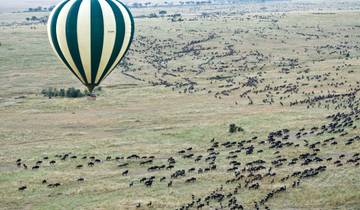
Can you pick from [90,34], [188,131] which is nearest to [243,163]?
[90,34]

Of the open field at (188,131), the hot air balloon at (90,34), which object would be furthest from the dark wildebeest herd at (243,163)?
the hot air balloon at (90,34)

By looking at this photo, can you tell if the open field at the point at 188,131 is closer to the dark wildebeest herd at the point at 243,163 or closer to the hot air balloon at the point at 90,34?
the dark wildebeest herd at the point at 243,163

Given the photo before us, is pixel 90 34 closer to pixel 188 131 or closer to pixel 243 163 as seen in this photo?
pixel 243 163

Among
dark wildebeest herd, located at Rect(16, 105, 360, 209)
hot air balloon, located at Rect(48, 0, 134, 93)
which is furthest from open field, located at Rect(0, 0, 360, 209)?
hot air balloon, located at Rect(48, 0, 134, 93)

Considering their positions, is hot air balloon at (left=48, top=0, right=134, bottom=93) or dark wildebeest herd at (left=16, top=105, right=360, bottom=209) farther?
hot air balloon at (left=48, top=0, right=134, bottom=93)

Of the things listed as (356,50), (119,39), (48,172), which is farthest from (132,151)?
(356,50)

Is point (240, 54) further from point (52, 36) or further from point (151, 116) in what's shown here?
point (52, 36)

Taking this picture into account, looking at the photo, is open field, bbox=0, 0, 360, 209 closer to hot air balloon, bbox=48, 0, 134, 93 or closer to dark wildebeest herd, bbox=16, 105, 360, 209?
dark wildebeest herd, bbox=16, 105, 360, 209
